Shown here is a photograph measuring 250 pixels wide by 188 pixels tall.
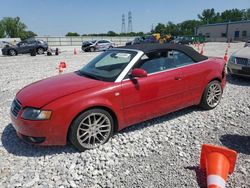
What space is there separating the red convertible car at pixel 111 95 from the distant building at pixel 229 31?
196ft

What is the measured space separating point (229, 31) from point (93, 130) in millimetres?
72036

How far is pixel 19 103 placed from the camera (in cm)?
369

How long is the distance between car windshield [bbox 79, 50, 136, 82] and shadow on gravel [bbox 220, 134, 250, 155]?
2096 millimetres

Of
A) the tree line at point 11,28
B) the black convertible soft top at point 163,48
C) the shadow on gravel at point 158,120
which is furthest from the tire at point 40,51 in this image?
the tree line at point 11,28

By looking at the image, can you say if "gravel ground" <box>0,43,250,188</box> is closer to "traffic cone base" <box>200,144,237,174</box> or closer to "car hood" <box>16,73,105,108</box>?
"traffic cone base" <box>200,144,237,174</box>

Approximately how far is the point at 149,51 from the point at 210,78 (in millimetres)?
1592

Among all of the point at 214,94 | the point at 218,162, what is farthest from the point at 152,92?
the point at 214,94

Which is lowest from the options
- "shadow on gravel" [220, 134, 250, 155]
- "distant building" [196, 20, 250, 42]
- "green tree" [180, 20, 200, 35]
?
"shadow on gravel" [220, 134, 250, 155]

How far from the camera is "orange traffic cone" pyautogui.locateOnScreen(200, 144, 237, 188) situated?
8.56ft

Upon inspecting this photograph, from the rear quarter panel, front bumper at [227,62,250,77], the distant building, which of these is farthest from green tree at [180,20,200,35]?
the rear quarter panel

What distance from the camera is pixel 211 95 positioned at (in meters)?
5.23

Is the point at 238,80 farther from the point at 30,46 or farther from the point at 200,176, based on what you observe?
the point at 30,46

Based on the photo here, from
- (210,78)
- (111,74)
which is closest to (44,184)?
(111,74)

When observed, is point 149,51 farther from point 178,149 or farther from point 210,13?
point 210,13
